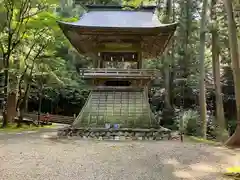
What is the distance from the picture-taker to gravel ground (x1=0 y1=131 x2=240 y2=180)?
17.9 feet

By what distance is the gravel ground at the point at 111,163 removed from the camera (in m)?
5.46

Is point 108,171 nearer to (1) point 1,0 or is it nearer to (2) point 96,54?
(2) point 96,54

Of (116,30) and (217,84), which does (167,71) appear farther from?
(116,30)

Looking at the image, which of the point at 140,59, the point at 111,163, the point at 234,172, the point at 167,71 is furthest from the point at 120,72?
the point at 167,71

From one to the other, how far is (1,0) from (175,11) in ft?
49.4

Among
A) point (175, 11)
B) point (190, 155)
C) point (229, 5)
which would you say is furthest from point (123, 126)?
point (175, 11)

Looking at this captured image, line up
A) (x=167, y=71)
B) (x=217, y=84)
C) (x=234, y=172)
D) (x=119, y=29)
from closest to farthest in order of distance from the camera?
(x=234, y=172) → (x=119, y=29) → (x=217, y=84) → (x=167, y=71)

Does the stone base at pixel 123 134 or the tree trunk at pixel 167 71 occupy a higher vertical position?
the tree trunk at pixel 167 71

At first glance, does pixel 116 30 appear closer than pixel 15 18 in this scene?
Yes

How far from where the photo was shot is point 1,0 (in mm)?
15570

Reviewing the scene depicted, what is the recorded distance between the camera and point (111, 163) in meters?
6.75

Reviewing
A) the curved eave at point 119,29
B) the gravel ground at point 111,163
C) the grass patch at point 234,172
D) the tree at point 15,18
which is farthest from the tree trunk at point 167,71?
the grass patch at point 234,172

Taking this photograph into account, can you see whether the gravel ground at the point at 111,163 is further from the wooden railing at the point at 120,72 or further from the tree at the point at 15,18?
the tree at the point at 15,18

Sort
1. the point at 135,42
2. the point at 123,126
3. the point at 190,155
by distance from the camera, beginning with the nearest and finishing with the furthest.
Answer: the point at 190,155 → the point at 123,126 → the point at 135,42
